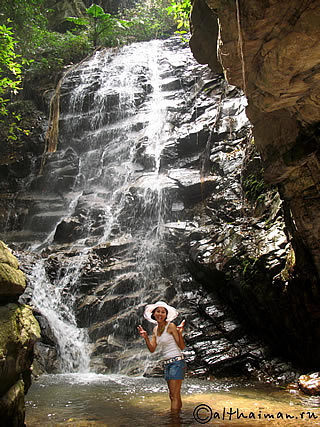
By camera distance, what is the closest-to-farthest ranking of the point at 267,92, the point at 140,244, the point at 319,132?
the point at 267,92
the point at 319,132
the point at 140,244

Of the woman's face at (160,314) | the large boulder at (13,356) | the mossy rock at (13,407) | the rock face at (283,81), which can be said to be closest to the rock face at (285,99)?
the rock face at (283,81)

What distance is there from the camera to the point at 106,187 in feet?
46.1

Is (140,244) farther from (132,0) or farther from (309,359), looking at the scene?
(132,0)

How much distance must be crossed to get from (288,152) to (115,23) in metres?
19.8

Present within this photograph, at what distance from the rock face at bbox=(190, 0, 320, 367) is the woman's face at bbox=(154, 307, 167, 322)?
9.78 ft

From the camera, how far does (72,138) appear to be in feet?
53.2

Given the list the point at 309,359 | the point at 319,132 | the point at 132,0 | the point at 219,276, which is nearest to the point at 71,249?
the point at 219,276

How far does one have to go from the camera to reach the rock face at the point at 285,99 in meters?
3.65

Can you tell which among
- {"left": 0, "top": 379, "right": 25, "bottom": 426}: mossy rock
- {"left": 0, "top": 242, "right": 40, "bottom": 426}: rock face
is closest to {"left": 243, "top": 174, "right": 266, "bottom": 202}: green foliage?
{"left": 0, "top": 242, "right": 40, "bottom": 426}: rock face

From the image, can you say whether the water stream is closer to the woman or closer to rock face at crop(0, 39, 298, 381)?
rock face at crop(0, 39, 298, 381)

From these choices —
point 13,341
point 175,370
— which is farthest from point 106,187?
point 13,341

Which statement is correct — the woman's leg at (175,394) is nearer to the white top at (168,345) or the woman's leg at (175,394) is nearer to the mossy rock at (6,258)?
the white top at (168,345)

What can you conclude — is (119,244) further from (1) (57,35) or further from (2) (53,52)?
(1) (57,35)

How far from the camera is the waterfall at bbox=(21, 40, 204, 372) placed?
31.1 feet
